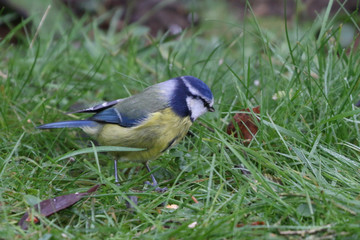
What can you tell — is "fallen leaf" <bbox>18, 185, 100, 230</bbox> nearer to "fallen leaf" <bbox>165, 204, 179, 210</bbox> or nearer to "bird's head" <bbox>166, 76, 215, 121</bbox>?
"fallen leaf" <bbox>165, 204, 179, 210</bbox>

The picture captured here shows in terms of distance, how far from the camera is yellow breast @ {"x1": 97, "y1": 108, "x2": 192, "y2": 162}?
7.40ft

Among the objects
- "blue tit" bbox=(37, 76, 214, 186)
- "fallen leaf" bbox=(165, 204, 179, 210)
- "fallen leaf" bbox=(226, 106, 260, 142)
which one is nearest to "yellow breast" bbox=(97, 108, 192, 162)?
"blue tit" bbox=(37, 76, 214, 186)

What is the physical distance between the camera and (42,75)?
10.5ft

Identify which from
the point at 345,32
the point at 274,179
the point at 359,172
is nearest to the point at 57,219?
the point at 274,179

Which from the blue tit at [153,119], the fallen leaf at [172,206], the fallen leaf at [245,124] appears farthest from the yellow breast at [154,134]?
the fallen leaf at [172,206]

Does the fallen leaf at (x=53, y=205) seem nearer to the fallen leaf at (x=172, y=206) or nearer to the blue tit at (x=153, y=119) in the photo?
the fallen leaf at (x=172, y=206)

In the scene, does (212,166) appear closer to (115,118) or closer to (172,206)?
(172,206)

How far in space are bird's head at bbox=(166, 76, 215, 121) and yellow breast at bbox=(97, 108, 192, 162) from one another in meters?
0.04

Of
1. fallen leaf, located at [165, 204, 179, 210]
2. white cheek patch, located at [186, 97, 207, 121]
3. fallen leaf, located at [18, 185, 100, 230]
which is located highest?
white cheek patch, located at [186, 97, 207, 121]

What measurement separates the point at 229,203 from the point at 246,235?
10.1 inches

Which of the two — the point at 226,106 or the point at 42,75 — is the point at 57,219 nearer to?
the point at 226,106

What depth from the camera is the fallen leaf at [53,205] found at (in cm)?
174

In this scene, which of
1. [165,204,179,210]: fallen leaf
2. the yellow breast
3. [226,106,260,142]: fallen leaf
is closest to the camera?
[165,204,179,210]: fallen leaf

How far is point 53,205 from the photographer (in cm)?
180
